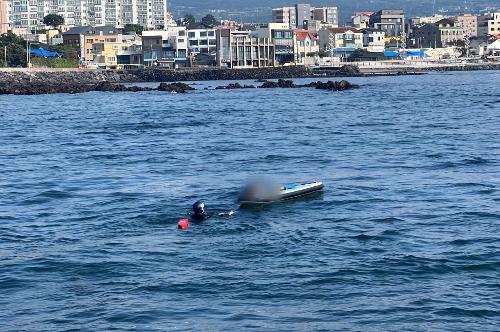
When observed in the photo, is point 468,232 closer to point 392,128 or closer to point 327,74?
point 392,128

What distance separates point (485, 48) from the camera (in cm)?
16250

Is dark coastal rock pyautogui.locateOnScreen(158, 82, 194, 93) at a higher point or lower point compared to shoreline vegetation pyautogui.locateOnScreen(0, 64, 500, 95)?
lower

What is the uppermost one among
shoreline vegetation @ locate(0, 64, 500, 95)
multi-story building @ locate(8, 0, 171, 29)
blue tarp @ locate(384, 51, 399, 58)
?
multi-story building @ locate(8, 0, 171, 29)

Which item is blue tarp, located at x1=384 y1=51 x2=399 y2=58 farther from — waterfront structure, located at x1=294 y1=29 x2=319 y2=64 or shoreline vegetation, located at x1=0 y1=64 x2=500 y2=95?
waterfront structure, located at x1=294 y1=29 x2=319 y2=64

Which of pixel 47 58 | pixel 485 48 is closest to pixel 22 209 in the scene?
pixel 47 58

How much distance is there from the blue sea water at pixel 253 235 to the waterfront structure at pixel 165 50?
292 ft

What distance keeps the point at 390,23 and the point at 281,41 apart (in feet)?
215

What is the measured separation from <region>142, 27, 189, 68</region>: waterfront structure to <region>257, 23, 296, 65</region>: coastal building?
33.8 feet

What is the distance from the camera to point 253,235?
790 inches

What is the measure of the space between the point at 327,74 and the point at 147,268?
104 metres

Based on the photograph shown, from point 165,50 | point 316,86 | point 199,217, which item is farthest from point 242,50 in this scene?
point 199,217

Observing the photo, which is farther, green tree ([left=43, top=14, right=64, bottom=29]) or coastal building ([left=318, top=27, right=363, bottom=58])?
green tree ([left=43, top=14, right=64, bottom=29])

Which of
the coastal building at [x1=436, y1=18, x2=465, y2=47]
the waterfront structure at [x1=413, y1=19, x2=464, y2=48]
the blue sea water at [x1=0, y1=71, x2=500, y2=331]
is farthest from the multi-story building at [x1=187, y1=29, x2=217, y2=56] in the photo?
the blue sea water at [x1=0, y1=71, x2=500, y2=331]

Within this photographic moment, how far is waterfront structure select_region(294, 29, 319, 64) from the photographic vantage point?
5271 inches
